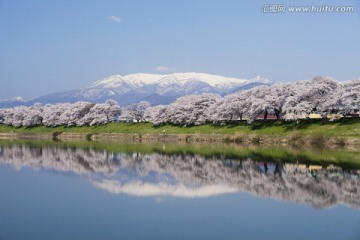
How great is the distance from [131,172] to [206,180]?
5.67 meters

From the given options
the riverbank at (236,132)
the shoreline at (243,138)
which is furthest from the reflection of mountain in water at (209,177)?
the riverbank at (236,132)

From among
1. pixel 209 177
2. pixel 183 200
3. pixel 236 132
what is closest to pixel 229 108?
pixel 236 132

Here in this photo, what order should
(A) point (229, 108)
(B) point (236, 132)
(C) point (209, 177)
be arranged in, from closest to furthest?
(C) point (209, 177), (B) point (236, 132), (A) point (229, 108)

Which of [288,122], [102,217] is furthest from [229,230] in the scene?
[288,122]

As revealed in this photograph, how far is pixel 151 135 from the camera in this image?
73.5 metres

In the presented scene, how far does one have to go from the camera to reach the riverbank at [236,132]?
49.1 metres

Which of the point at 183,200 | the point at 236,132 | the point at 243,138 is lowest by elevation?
the point at 183,200

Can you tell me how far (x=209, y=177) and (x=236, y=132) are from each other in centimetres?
3683

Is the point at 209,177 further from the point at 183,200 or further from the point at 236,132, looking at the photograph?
the point at 236,132

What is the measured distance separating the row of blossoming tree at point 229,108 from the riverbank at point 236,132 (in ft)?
5.37

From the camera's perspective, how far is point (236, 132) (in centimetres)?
6169

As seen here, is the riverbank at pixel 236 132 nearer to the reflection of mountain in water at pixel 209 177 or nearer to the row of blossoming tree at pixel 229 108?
the row of blossoming tree at pixel 229 108

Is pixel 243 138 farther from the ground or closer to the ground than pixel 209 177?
farther from the ground

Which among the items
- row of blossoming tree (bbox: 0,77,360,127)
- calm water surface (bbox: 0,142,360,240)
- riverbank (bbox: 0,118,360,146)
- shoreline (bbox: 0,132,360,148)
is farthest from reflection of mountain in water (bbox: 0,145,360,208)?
row of blossoming tree (bbox: 0,77,360,127)
